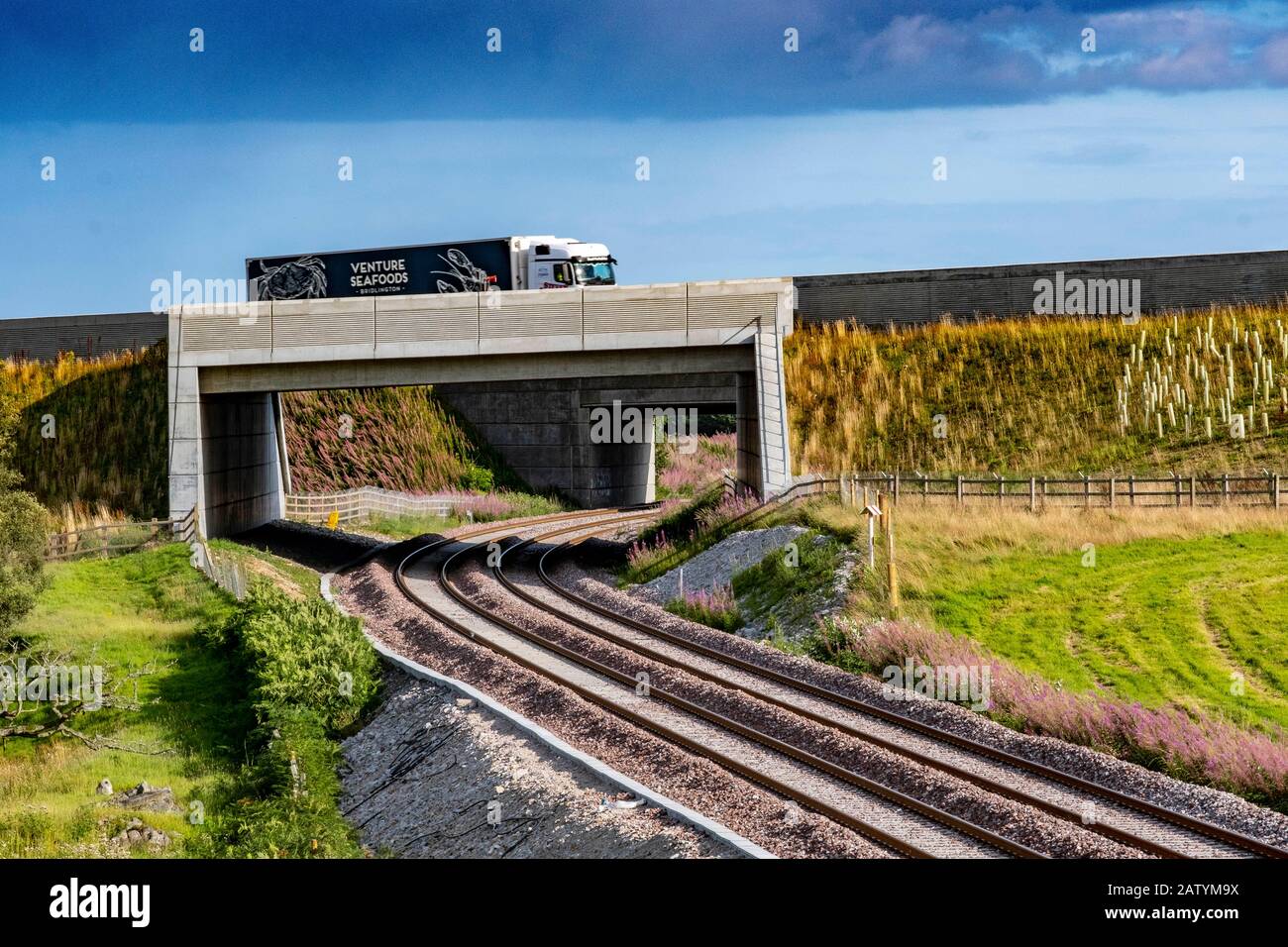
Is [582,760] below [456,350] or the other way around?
below

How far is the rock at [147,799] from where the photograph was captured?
890 inches

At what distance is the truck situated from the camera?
4725 centimetres

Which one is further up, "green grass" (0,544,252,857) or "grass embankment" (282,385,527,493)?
"grass embankment" (282,385,527,493)

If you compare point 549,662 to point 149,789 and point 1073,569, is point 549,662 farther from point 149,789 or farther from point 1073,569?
point 1073,569

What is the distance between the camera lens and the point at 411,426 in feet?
206

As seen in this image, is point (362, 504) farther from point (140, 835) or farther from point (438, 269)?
point (140, 835)

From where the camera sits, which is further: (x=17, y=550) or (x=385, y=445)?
(x=385, y=445)

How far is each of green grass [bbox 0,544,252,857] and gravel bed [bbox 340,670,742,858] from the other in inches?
114

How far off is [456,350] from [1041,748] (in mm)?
23677

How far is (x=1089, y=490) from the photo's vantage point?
3647 centimetres

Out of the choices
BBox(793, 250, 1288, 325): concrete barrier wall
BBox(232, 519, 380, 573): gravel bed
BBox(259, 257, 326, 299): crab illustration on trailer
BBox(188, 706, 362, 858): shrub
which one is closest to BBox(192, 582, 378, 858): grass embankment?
BBox(188, 706, 362, 858): shrub

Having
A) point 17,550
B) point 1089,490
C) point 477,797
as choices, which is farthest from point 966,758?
point 17,550

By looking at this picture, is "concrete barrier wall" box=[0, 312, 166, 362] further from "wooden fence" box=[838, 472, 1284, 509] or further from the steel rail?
"wooden fence" box=[838, 472, 1284, 509]

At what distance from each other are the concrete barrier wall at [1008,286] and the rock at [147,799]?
2685 cm
